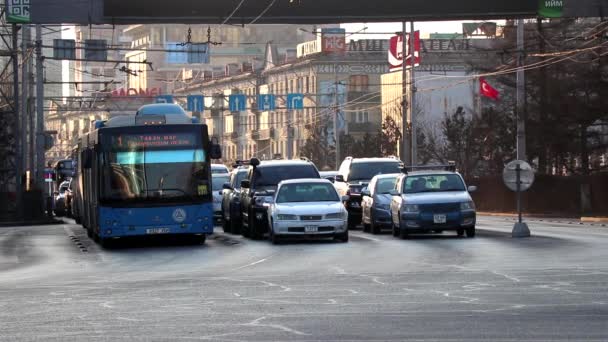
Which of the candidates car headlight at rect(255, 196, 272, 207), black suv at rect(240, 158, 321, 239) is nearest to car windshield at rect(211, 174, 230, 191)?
black suv at rect(240, 158, 321, 239)

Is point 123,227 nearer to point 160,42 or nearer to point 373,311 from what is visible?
point 373,311

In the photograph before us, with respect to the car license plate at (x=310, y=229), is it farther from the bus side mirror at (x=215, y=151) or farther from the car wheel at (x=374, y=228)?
the car wheel at (x=374, y=228)

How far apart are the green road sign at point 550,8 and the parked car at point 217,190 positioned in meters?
11.6

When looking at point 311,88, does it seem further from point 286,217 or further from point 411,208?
point 286,217

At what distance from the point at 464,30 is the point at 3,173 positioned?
54.7 m

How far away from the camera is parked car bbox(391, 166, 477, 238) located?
1364 inches

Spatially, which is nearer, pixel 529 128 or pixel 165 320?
pixel 165 320

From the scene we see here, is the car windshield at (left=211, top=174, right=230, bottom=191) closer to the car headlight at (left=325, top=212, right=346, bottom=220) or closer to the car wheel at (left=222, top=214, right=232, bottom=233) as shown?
the car wheel at (left=222, top=214, right=232, bottom=233)

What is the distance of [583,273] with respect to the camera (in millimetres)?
21984

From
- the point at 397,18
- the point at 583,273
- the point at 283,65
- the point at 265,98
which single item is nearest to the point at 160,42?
the point at 283,65

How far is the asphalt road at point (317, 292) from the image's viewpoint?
1492 cm

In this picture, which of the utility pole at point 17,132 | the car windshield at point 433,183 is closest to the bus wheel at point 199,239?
the car windshield at point 433,183

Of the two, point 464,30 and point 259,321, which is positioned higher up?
point 464,30

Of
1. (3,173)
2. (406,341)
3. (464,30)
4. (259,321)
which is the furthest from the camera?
(464,30)
